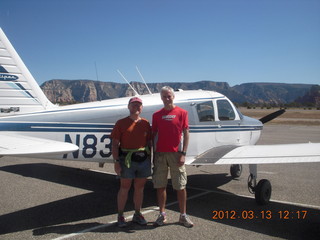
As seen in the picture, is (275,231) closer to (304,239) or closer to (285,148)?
(304,239)

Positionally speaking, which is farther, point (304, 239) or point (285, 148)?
point (285, 148)

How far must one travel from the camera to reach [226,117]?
6.67 metres

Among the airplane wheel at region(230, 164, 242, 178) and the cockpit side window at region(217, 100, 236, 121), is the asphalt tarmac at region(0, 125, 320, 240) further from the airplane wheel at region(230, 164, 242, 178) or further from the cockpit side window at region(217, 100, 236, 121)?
the cockpit side window at region(217, 100, 236, 121)

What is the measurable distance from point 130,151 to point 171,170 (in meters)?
0.67

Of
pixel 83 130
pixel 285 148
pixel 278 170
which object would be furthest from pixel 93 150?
pixel 278 170

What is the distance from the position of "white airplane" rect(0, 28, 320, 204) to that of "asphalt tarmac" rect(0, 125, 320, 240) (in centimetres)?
69

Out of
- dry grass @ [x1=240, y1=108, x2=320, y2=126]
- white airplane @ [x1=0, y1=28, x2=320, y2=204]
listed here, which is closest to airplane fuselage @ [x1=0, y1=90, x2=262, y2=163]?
white airplane @ [x1=0, y1=28, x2=320, y2=204]

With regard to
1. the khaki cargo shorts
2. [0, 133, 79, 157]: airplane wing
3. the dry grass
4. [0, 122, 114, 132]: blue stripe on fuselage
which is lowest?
the dry grass

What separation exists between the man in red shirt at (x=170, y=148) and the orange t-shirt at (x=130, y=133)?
0.23m

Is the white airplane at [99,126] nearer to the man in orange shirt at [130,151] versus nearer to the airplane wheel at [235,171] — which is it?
the man in orange shirt at [130,151]

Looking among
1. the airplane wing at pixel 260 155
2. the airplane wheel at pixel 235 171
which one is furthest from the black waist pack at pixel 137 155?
the airplane wheel at pixel 235 171

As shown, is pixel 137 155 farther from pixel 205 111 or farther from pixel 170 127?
pixel 205 111

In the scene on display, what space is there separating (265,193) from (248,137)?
195cm

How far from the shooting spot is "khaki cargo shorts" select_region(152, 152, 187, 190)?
4.27 metres
